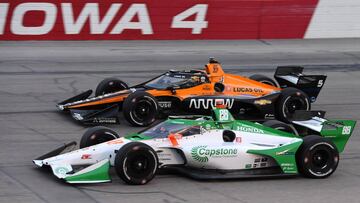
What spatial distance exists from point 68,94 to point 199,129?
320 inches

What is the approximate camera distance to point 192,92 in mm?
17047

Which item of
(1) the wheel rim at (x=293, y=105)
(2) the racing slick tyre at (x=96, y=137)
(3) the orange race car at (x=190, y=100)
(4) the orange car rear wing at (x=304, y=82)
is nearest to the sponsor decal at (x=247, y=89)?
(3) the orange race car at (x=190, y=100)

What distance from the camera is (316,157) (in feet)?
41.2

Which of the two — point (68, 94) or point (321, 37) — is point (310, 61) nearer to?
point (321, 37)

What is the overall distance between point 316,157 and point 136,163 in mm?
2805

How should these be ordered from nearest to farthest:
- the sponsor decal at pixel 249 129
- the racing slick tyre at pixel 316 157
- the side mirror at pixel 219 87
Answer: the racing slick tyre at pixel 316 157
the sponsor decal at pixel 249 129
the side mirror at pixel 219 87

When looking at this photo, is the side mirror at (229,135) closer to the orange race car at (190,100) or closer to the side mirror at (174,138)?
the side mirror at (174,138)

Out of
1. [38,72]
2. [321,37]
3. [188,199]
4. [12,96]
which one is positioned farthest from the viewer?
[321,37]

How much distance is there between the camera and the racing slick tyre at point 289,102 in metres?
17.2

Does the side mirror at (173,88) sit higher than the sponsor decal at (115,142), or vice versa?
the side mirror at (173,88)

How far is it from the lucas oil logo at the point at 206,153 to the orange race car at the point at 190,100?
14.2 feet

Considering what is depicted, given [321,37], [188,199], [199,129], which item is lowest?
[188,199]

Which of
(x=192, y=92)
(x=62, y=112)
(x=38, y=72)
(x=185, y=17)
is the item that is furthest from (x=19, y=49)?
(x=192, y=92)

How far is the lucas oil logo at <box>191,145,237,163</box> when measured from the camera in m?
12.2
